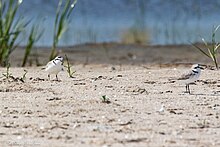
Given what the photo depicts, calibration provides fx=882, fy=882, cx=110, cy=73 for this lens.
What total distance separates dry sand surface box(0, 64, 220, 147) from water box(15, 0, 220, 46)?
898 cm

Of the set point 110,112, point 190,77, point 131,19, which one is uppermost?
point 131,19

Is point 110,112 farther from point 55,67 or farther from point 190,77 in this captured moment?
point 55,67

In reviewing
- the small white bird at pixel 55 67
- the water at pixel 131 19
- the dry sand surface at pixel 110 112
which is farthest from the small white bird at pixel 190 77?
the water at pixel 131 19

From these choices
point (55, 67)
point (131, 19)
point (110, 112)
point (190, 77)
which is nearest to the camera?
point (110, 112)

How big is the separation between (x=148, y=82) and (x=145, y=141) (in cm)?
298

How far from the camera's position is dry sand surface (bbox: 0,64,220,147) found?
22.5ft

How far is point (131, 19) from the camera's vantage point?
22.7 meters

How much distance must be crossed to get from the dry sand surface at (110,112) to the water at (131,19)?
8975 mm

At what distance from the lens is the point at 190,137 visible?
6.87 m

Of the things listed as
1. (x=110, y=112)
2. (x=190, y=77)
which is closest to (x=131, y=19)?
(x=190, y=77)

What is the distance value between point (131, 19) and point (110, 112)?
15.0 m

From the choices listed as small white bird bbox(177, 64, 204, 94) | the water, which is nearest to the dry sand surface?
small white bird bbox(177, 64, 204, 94)

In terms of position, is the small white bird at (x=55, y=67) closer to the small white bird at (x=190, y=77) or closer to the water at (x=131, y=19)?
the small white bird at (x=190, y=77)

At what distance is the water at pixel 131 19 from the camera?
19609 millimetres
